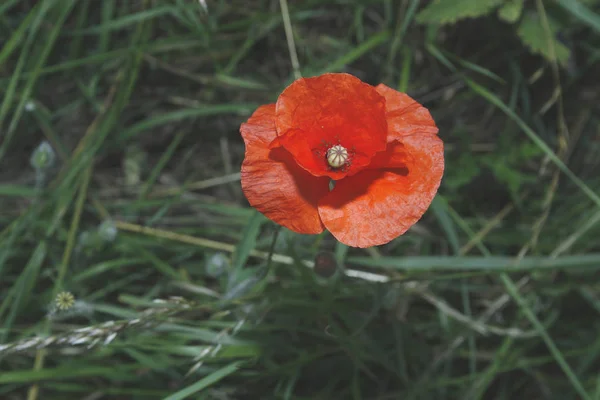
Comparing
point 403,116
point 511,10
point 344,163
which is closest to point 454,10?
point 511,10

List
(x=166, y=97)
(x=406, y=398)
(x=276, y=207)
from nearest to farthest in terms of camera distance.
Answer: (x=276, y=207)
(x=406, y=398)
(x=166, y=97)

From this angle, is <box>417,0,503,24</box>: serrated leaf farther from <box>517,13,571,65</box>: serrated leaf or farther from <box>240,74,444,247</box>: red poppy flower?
<box>240,74,444,247</box>: red poppy flower

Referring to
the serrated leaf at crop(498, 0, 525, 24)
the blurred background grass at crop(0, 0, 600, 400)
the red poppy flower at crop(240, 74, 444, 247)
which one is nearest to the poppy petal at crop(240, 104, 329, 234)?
the red poppy flower at crop(240, 74, 444, 247)

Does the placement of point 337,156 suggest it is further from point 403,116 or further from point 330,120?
point 403,116

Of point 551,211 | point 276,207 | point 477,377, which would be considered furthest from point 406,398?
point 276,207

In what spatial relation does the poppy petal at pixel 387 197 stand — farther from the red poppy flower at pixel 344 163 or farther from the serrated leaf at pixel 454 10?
the serrated leaf at pixel 454 10

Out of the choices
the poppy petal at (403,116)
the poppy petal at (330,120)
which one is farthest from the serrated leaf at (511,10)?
the poppy petal at (330,120)

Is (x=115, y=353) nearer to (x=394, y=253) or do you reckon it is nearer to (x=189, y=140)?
(x=189, y=140)
